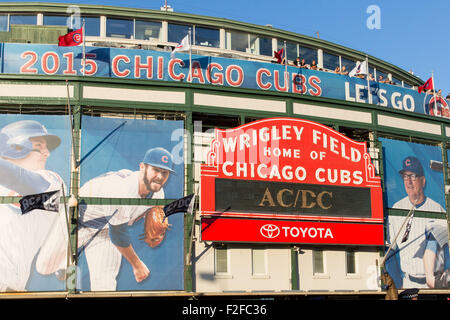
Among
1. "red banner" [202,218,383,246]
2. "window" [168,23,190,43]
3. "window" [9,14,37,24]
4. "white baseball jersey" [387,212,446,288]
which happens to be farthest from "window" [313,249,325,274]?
"window" [9,14,37,24]

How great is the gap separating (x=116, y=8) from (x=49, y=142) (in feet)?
55.1

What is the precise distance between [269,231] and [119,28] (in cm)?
2124

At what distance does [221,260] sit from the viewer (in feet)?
110

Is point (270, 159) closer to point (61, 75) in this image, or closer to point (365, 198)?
point (365, 198)

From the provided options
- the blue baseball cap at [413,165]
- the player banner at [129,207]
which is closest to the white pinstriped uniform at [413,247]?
the blue baseball cap at [413,165]

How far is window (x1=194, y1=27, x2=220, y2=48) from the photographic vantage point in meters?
47.2

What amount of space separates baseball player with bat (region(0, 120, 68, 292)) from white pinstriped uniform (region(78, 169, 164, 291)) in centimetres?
124

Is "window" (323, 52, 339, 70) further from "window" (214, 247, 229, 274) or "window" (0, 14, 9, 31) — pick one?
"window" (0, 14, 9, 31)

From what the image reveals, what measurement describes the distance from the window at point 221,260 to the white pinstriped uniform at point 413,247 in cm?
1073

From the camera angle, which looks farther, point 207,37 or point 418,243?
point 207,37

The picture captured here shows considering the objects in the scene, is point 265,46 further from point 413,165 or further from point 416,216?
point 416,216

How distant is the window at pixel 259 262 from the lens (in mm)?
34188

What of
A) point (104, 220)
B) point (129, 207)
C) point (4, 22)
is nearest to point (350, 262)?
point (129, 207)

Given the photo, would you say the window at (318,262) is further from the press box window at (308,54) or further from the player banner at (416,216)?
the press box window at (308,54)
